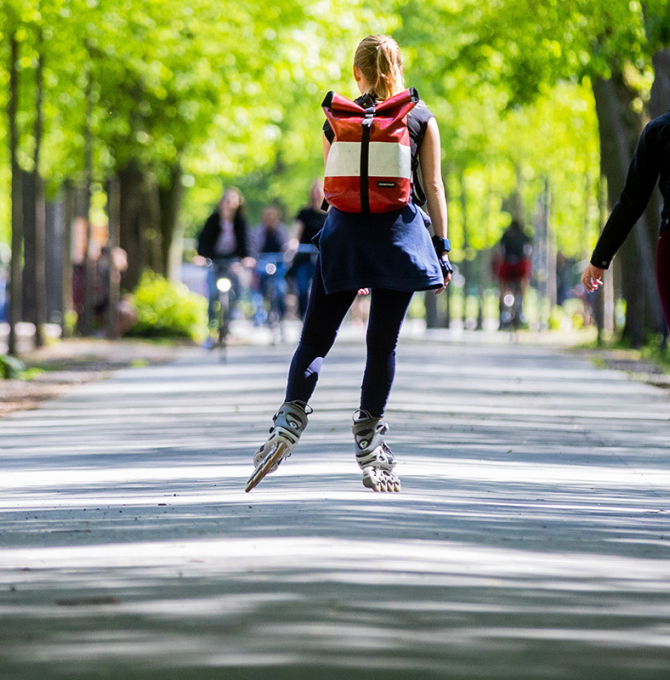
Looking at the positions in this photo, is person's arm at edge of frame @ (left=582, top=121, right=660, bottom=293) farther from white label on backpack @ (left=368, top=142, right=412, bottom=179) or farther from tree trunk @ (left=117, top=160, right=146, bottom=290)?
tree trunk @ (left=117, top=160, right=146, bottom=290)

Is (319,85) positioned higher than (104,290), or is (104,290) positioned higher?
(319,85)

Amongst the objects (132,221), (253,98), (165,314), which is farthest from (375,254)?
(132,221)

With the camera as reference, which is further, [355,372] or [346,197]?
[355,372]

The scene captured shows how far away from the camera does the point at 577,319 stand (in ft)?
122

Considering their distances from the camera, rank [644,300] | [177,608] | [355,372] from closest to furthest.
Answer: [177,608] < [355,372] < [644,300]

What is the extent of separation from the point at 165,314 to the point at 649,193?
18.8m

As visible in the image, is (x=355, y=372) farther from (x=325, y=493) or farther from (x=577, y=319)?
(x=577, y=319)

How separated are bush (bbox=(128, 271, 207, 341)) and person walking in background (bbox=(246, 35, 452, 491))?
59.5ft

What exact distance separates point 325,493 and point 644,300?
50.0ft

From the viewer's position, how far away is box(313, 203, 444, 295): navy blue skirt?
283 inches

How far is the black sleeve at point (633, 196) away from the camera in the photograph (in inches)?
279

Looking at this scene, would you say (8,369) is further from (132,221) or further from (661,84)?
(132,221)

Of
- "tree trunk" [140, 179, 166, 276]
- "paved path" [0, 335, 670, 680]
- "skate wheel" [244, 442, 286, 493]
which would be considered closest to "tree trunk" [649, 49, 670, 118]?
"paved path" [0, 335, 670, 680]

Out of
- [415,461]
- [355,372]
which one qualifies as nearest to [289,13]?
[355,372]
